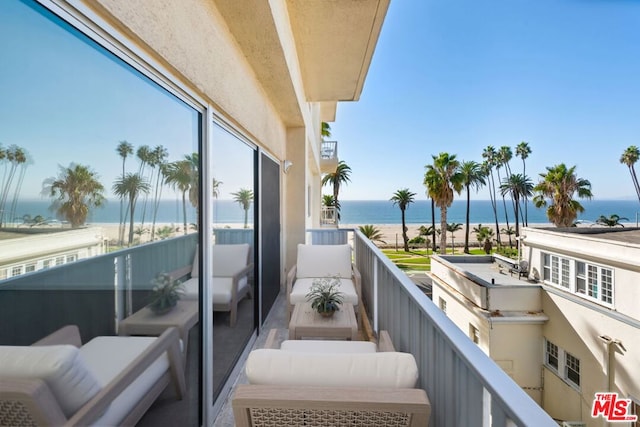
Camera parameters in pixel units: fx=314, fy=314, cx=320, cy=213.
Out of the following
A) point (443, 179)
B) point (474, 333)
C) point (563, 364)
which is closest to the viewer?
point (563, 364)

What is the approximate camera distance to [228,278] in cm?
264

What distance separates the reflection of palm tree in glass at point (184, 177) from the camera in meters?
1.67

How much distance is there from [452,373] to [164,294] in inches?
55.6

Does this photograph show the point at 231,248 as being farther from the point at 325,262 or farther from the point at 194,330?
the point at 325,262

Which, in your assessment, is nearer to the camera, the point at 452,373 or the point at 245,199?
the point at 452,373

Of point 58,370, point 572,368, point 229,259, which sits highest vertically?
point 229,259

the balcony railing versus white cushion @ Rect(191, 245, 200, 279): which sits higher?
white cushion @ Rect(191, 245, 200, 279)

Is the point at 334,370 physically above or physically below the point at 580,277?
above

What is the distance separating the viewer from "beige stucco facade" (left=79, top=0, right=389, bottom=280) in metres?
1.46

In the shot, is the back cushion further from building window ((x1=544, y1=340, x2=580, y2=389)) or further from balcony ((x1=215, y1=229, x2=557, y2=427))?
building window ((x1=544, y1=340, x2=580, y2=389))

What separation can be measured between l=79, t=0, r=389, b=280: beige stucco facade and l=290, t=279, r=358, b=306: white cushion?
1.81m

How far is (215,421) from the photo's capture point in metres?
2.27

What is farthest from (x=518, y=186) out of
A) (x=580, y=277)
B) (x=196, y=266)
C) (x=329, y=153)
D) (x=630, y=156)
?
(x=196, y=266)

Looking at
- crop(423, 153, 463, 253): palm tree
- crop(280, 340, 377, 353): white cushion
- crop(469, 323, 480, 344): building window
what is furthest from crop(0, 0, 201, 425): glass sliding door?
crop(423, 153, 463, 253): palm tree
